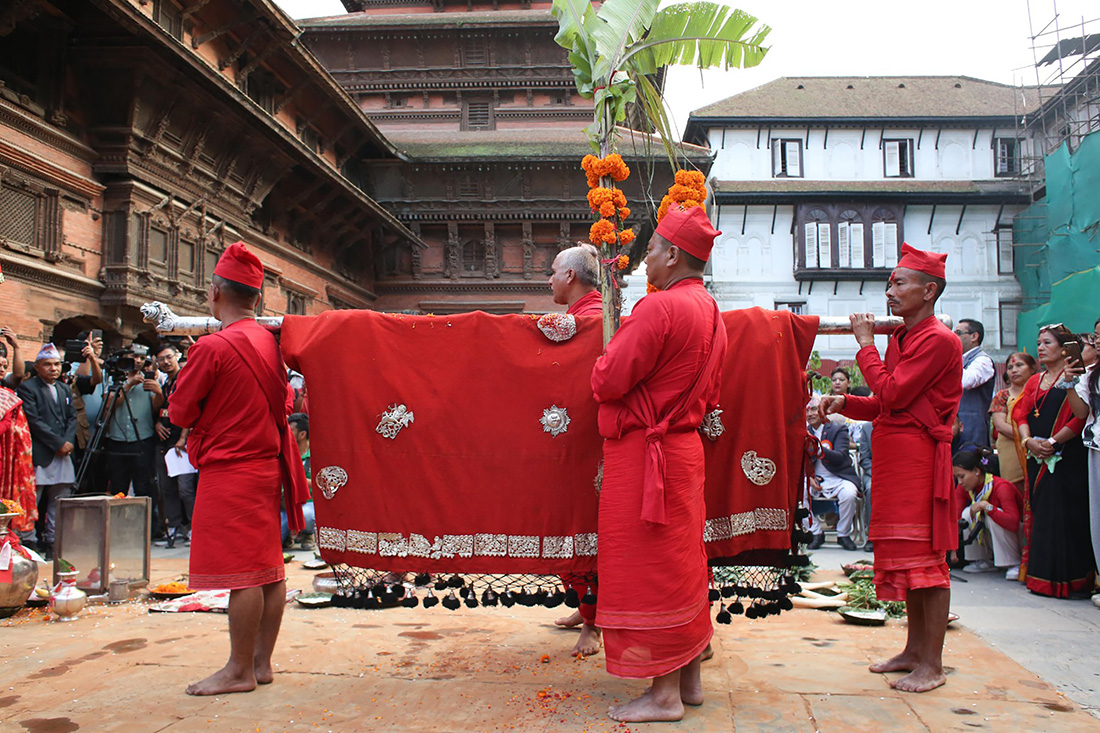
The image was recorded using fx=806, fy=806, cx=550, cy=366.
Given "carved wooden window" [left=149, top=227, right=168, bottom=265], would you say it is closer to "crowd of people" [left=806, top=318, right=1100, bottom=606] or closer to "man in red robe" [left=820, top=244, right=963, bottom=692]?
"crowd of people" [left=806, top=318, right=1100, bottom=606]

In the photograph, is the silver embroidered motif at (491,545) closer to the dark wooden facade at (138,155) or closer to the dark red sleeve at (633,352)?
the dark red sleeve at (633,352)

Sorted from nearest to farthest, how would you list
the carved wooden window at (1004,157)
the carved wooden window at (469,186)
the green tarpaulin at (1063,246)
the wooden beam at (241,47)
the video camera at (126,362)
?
the video camera at (126,362)
the wooden beam at (241,47)
the green tarpaulin at (1063,246)
the carved wooden window at (469,186)
the carved wooden window at (1004,157)

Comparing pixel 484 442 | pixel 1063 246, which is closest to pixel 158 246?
pixel 484 442

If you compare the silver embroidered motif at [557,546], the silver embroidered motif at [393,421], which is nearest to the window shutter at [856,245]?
the silver embroidered motif at [557,546]

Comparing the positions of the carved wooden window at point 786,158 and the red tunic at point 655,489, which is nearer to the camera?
the red tunic at point 655,489

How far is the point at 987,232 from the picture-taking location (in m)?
29.2

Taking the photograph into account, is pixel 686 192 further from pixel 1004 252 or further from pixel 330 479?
pixel 1004 252

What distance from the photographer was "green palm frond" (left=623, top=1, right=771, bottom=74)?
4.35 m

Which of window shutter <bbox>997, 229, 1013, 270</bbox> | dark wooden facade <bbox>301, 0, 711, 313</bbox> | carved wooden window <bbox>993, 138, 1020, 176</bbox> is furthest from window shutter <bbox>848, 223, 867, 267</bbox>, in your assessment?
dark wooden facade <bbox>301, 0, 711, 313</bbox>

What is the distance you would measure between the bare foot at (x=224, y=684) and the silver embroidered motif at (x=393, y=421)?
113 centimetres

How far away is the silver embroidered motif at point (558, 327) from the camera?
Result: 3537 millimetres

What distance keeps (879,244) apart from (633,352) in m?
28.8

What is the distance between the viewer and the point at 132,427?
809cm

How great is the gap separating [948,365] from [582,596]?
195 centimetres
